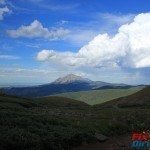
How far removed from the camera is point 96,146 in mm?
35562

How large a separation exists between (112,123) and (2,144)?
73.0 feet

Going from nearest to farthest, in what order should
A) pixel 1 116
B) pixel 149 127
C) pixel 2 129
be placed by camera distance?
pixel 2 129 → pixel 1 116 → pixel 149 127

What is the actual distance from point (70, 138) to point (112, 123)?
46.0 ft

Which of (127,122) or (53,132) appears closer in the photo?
(53,132)

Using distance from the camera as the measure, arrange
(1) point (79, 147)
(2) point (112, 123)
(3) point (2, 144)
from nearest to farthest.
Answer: (3) point (2, 144)
(1) point (79, 147)
(2) point (112, 123)

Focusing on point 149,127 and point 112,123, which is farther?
point 149,127

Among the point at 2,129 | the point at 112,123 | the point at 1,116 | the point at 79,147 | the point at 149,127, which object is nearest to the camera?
the point at 2,129

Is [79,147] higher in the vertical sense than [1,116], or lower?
lower

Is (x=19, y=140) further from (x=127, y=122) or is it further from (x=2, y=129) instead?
(x=127, y=122)

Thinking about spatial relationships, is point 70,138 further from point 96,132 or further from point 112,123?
point 112,123

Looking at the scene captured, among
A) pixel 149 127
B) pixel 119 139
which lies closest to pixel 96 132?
pixel 119 139

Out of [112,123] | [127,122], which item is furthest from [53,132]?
[127,122]

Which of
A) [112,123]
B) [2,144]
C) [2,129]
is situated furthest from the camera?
[112,123]

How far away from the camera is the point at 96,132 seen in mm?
40969
